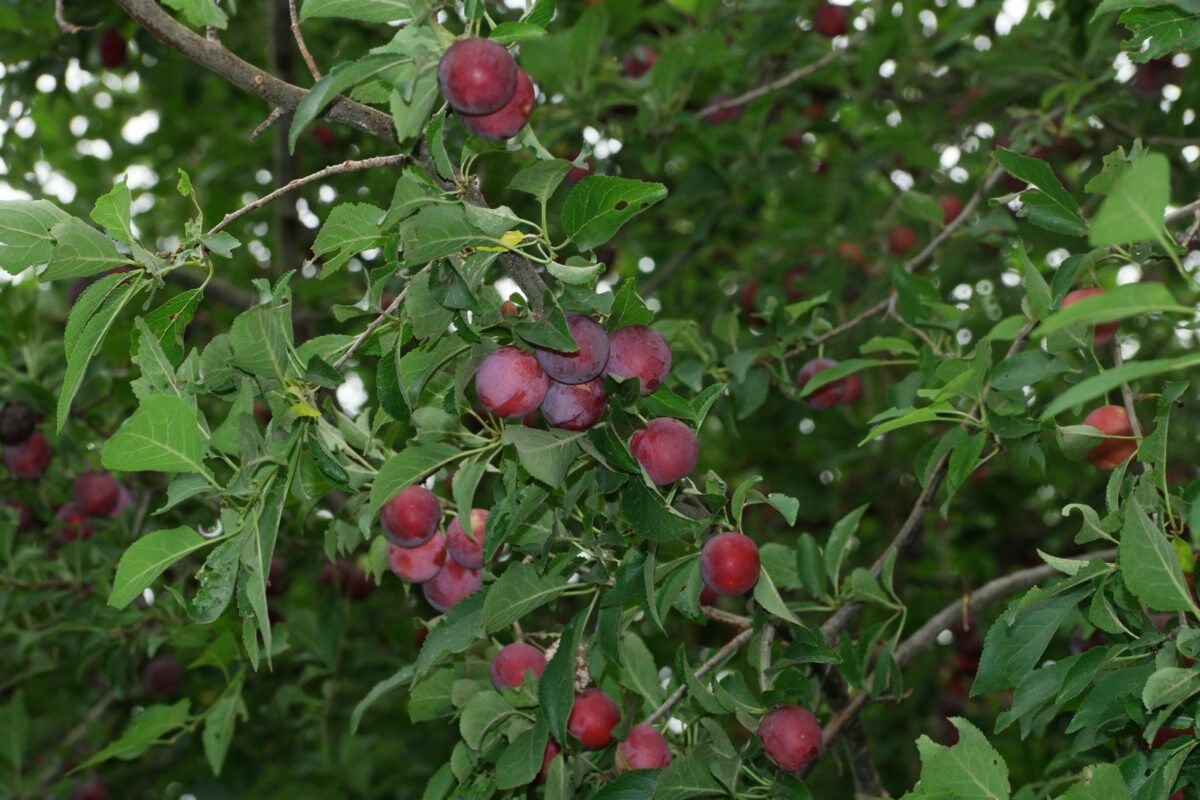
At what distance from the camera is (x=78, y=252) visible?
3.82ft

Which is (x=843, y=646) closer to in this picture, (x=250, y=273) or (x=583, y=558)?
(x=583, y=558)

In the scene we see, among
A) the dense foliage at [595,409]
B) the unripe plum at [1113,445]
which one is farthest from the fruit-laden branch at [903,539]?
the unripe plum at [1113,445]

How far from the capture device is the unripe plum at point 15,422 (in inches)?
89.8

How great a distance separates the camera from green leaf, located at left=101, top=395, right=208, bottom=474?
1.17m

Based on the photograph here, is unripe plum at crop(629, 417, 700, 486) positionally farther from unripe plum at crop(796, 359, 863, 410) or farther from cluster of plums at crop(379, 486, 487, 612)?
unripe plum at crop(796, 359, 863, 410)

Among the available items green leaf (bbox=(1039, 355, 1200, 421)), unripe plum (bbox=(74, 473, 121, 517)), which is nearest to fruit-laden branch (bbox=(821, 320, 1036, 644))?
green leaf (bbox=(1039, 355, 1200, 421))

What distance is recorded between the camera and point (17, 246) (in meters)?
1.16

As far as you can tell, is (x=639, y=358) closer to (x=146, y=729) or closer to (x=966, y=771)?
(x=966, y=771)

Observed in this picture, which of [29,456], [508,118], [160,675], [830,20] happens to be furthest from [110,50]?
[508,118]

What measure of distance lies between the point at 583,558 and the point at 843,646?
40 cm

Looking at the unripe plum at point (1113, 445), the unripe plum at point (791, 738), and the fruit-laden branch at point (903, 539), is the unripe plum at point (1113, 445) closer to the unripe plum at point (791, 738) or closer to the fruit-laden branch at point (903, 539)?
the fruit-laden branch at point (903, 539)

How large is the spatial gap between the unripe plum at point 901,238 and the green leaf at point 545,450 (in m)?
2.49

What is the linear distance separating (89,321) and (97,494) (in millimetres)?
1315

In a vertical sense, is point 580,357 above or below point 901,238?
above
